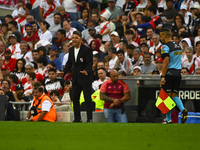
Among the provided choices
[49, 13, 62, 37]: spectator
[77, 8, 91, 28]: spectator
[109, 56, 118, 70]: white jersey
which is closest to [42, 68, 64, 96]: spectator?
[109, 56, 118, 70]: white jersey

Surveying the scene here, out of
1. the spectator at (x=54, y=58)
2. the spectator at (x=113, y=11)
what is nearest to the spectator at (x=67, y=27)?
the spectator at (x=54, y=58)

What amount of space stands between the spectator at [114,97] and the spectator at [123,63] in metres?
2.51

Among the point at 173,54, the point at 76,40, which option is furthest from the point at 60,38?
the point at 173,54

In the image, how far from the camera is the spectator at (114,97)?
10.1 metres

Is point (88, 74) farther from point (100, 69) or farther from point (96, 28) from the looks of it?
point (96, 28)

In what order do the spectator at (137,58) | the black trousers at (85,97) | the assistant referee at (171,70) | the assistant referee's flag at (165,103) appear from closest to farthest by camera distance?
the assistant referee's flag at (165,103) < the assistant referee at (171,70) < the black trousers at (85,97) < the spectator at (137,58)

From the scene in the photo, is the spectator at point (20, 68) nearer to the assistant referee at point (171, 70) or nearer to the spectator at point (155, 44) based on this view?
the spectator at point (155, 44)

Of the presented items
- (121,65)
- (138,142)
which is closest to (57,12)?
(121,65)

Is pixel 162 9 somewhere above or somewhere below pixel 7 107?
above

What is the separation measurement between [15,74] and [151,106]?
5.87 m

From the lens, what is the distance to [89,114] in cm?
867

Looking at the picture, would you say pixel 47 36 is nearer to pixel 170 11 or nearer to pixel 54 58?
pixel 54 58

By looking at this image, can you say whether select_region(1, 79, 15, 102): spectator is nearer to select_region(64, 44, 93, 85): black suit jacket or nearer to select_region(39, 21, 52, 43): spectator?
Result: select_region(64, 44, 93, 85): black suit jacket

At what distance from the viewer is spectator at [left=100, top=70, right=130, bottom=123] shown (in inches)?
398
